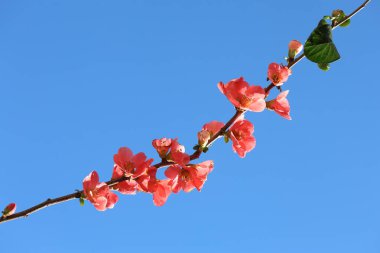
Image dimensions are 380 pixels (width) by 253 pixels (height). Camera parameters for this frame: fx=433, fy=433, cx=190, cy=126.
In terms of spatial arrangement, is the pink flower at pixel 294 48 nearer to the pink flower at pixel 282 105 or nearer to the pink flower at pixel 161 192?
the pink flower at pixel 282 105

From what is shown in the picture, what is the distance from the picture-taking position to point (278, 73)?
2.09 metres

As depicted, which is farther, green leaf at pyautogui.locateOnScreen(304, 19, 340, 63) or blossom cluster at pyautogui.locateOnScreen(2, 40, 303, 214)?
blossom cluster at pyautogui.locateOnScreen(2, 40, 303, 214)

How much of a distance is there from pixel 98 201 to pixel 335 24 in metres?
1.45

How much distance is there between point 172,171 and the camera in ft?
6.75

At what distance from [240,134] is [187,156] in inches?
11.2

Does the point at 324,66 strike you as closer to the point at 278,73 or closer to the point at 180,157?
the point at 278,73

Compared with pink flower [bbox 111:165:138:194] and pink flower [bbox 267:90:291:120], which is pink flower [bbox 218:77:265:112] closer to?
pink flower [bbox 267:90:291:120]

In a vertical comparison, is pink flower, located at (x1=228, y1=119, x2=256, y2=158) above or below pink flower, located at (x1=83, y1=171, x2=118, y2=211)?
above

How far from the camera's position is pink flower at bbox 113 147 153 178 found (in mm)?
2061

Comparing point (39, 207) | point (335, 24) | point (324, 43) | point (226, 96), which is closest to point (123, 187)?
point (39, 207)

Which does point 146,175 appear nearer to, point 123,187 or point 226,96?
point 123,187

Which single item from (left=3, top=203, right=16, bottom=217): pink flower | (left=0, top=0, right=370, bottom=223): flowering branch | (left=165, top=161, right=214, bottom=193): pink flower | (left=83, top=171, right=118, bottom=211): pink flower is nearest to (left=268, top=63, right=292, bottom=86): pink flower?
(left=0, top=0, right=370, bottom=223): flowering branch

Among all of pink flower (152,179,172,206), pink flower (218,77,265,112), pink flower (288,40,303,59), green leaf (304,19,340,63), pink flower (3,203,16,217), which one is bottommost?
pink flower (3,203,16,217)

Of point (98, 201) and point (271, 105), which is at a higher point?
point (271, 105)
